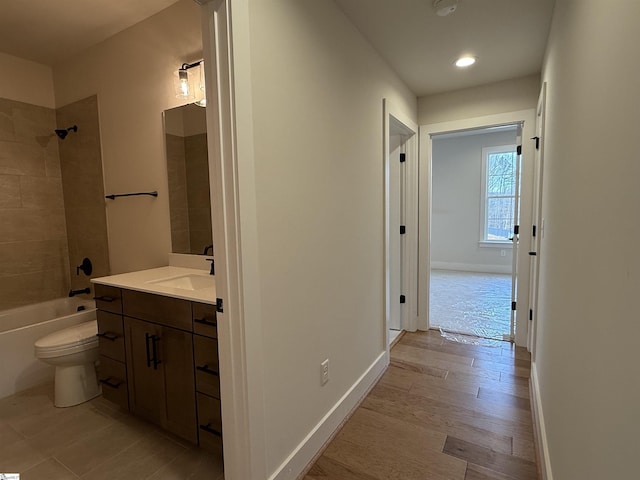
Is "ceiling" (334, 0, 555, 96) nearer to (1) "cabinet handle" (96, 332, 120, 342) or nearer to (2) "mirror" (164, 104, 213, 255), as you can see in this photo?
(2) "mirror" (164, 104, 213, 255)

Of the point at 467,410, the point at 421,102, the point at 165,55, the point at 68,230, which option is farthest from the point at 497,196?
the point at 68,230

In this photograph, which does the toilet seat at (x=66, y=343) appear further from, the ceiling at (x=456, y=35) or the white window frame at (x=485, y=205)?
the white window frame at (x=485, y=205)

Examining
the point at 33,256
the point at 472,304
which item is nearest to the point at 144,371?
the point at 33,256

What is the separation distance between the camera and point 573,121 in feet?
4.16

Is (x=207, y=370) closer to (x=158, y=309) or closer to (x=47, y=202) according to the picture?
(x=158, y=309)

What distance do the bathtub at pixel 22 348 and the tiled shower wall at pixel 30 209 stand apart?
0.14m

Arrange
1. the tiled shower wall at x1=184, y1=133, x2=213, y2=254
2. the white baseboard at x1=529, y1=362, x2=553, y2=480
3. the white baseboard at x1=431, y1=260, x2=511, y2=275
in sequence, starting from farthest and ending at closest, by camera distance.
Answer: the white baseboard at x1=431, y1=260, x2=511, y2=275
the tiled shower wall at x1=184, y1=133, x2=213, y2=254
the white baseboard at x1=529, y1=362, x2=553, y2=480

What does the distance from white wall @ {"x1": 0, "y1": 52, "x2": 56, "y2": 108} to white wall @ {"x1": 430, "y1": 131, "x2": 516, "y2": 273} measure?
5.73m

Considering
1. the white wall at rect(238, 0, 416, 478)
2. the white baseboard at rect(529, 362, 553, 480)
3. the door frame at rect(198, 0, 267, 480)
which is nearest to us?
the door frame at rect(198, 0, 267, 480)

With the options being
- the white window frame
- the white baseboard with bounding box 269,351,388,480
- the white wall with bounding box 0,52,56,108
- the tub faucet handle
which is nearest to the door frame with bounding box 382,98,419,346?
the white baseboard with bounding box 269,351,388,480

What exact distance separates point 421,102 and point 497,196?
12.7 feet

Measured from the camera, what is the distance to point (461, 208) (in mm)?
6676

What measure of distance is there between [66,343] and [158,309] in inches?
35.0

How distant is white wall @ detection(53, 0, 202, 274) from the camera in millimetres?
2225
